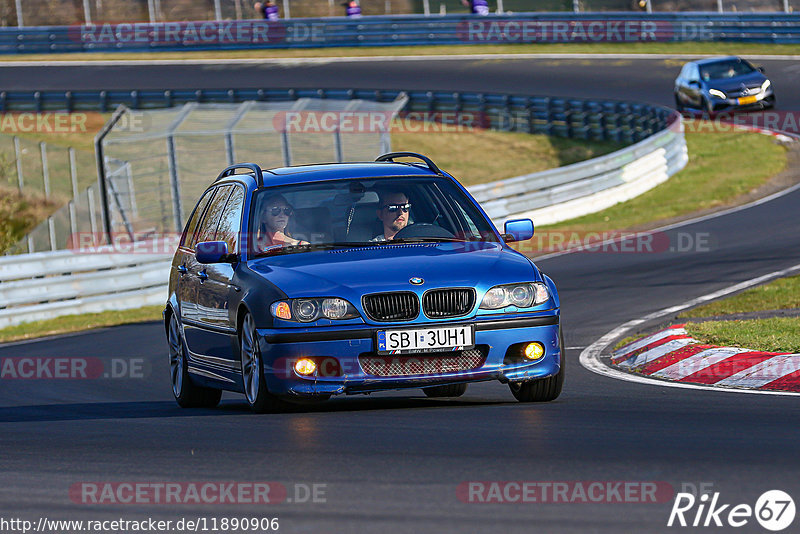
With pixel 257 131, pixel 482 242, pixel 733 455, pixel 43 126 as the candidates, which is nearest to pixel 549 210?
pixel 257 131

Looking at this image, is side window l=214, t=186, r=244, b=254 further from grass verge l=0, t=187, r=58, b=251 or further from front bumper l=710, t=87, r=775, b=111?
front bumper l=710, t=87, r=775, b=111

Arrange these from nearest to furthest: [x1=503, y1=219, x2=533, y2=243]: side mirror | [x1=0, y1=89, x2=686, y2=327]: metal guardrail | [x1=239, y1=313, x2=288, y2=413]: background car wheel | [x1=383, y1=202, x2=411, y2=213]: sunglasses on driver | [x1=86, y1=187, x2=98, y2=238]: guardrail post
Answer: [x1=239, y1=313, x2=288, y2=413]: background car wheel, [x1=383, y1=202, x2=411, y2=213]: sunglasses on driver, [x1=503, y1=219, x2=533, y2=243]: side mirror, [x1=0, y1=89, x2=686, y2=327]: metal guardrail, [x1=86, y1=187, x2=98, y2=238]: guardrail post

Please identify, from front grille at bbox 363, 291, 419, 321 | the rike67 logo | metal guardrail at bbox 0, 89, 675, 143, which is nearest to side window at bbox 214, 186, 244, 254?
front grille at bbox 363, 291, 419, 321

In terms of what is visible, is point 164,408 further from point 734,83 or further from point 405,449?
point 734,83

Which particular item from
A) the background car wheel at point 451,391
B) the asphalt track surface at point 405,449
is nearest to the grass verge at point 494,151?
the asphalt track surface at point 405,449

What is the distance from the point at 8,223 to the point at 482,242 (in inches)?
845

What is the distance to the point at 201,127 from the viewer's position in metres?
24.5

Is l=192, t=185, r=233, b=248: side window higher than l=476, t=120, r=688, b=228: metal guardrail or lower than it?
higher

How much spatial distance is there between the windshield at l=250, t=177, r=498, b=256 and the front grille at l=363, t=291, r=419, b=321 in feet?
2.91

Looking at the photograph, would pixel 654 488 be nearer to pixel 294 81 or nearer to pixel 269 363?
pixel 269 363

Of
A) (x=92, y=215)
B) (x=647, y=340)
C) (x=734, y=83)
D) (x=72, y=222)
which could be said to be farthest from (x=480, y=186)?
(x=734, y=83)

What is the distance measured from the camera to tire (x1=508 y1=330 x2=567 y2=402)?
8359 mm

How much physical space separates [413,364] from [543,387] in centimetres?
94

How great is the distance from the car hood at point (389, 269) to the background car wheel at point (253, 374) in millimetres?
358
